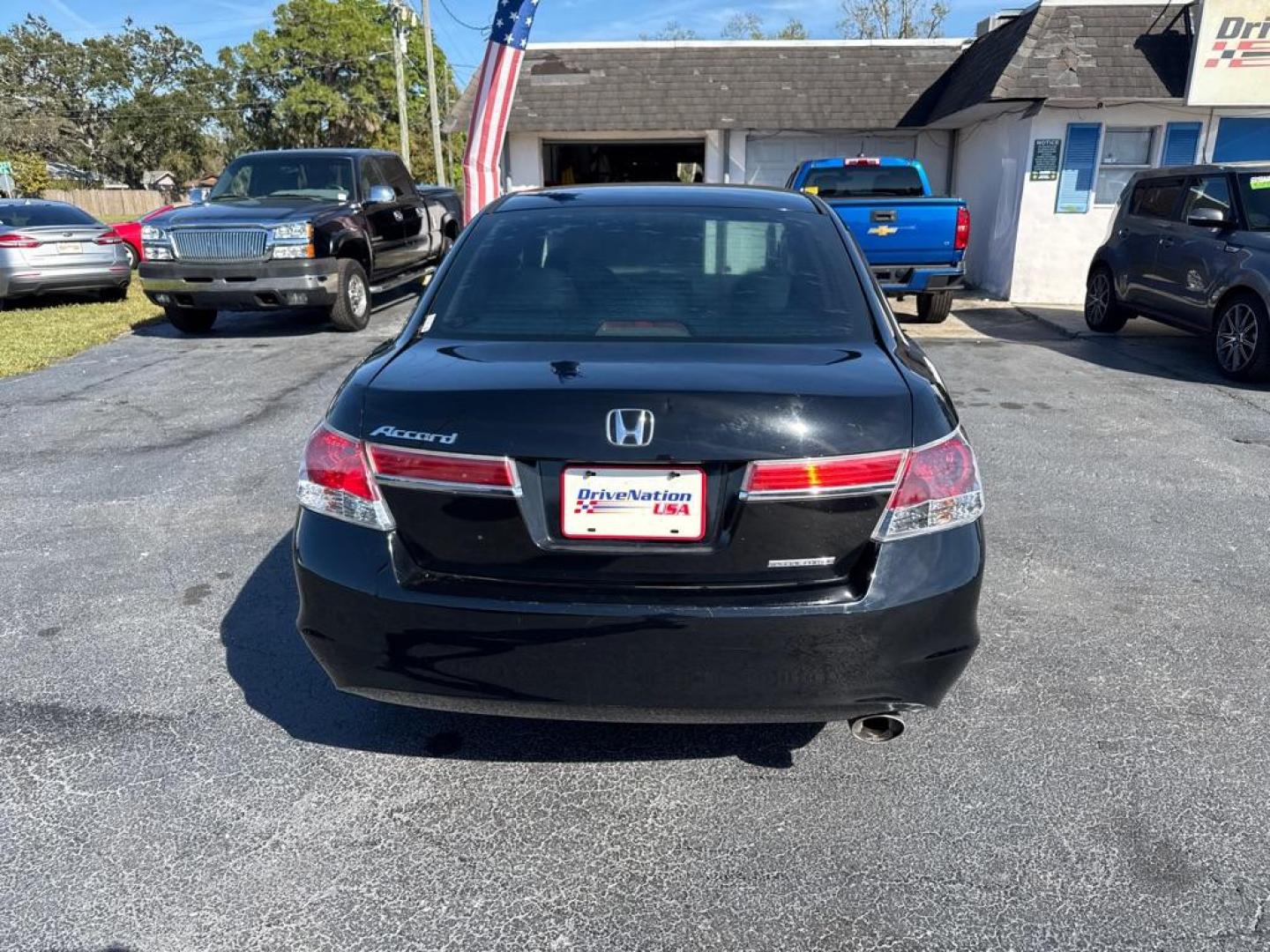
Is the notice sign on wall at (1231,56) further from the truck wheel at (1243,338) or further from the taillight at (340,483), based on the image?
the taillight at (340,483)

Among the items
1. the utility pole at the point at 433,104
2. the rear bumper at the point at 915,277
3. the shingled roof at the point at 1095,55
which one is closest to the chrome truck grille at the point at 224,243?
the rear bumper at the point at 915,277

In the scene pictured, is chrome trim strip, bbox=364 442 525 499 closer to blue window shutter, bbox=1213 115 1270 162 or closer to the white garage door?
blue window shutter, bbox=1213 115 1270 162

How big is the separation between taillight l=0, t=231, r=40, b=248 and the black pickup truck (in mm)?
2957

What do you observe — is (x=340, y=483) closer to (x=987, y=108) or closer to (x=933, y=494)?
(x=933, y=494)

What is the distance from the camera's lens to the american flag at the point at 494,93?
468 inches

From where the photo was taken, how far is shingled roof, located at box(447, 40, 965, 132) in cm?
1747

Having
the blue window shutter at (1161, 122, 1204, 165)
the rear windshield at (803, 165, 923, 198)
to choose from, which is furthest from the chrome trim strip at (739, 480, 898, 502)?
the blue window shutter at (1161, 122, 1204, 165)

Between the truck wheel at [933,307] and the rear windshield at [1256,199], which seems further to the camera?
the truck wheel at [933,307]

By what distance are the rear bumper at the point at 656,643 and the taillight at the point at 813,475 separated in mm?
192

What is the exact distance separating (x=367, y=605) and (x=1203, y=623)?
323cm

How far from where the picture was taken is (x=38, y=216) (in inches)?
492

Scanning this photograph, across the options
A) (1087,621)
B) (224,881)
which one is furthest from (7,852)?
(1087,621)

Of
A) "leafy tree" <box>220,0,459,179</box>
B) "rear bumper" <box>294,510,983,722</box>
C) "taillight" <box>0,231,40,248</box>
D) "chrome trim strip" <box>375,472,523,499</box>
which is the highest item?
"leafy tree" <box>220,0,459,179</box>

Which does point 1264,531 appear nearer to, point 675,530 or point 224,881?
point 675,530
